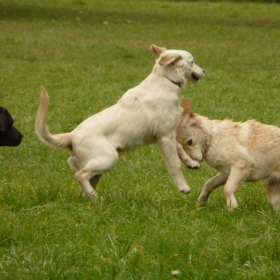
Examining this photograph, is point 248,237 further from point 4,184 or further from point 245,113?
point 245,113

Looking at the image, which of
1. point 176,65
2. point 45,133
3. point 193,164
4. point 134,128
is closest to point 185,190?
point 193,164

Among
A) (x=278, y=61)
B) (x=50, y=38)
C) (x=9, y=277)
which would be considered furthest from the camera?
(x=50, y=38)

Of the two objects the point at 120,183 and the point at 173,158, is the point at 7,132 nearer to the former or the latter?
the point at 120,183

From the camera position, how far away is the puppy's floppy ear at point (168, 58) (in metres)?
6.39

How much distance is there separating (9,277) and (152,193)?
253cm

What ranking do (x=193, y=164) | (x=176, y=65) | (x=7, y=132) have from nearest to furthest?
(x=193, y=164), (x=176, y=65), (x=7, y=132)

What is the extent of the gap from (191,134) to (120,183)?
1026mm

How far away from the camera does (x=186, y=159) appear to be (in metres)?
6.38

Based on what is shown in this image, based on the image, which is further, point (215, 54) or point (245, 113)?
point (215, 54)

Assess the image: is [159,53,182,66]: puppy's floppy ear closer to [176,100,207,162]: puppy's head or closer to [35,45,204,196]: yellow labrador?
[35,45,204,196]: yellow labrador

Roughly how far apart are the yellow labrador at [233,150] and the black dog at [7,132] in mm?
1708

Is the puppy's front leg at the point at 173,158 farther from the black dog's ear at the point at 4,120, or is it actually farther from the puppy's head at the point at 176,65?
the black dog's ear at the point at 4,120

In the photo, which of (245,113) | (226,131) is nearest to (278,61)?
(245,113)

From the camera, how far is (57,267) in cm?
433
